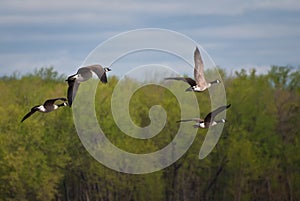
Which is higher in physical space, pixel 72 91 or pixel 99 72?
pixel 99 72

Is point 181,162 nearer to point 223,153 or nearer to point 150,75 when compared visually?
point 223,153

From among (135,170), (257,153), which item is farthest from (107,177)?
(257,153)

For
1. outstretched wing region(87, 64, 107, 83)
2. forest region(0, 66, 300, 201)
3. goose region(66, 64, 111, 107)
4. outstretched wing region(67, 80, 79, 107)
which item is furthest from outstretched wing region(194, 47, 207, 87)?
forest region(0, 66, 300, 201)

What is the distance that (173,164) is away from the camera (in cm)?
8412

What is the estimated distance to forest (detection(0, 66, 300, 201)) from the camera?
271ft

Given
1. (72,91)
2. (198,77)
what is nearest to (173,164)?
(198,77)

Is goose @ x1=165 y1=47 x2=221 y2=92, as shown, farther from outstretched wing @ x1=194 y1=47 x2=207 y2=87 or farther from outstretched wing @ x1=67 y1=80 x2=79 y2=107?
outstretched wing @ x1=67 y1=80 x2=79 y2=107

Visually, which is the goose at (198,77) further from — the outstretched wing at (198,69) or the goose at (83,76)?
the goose at (83,76)

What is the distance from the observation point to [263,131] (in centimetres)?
8519

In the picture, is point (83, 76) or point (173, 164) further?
point (173, 164)

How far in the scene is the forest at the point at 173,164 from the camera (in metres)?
82.8

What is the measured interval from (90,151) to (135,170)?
171 inches

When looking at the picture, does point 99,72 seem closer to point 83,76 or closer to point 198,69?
point 83,76

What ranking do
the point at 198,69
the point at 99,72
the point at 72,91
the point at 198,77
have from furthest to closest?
the point at 198,77 < the point at 198,69 < the point at 72,91 < the point at 99,72
